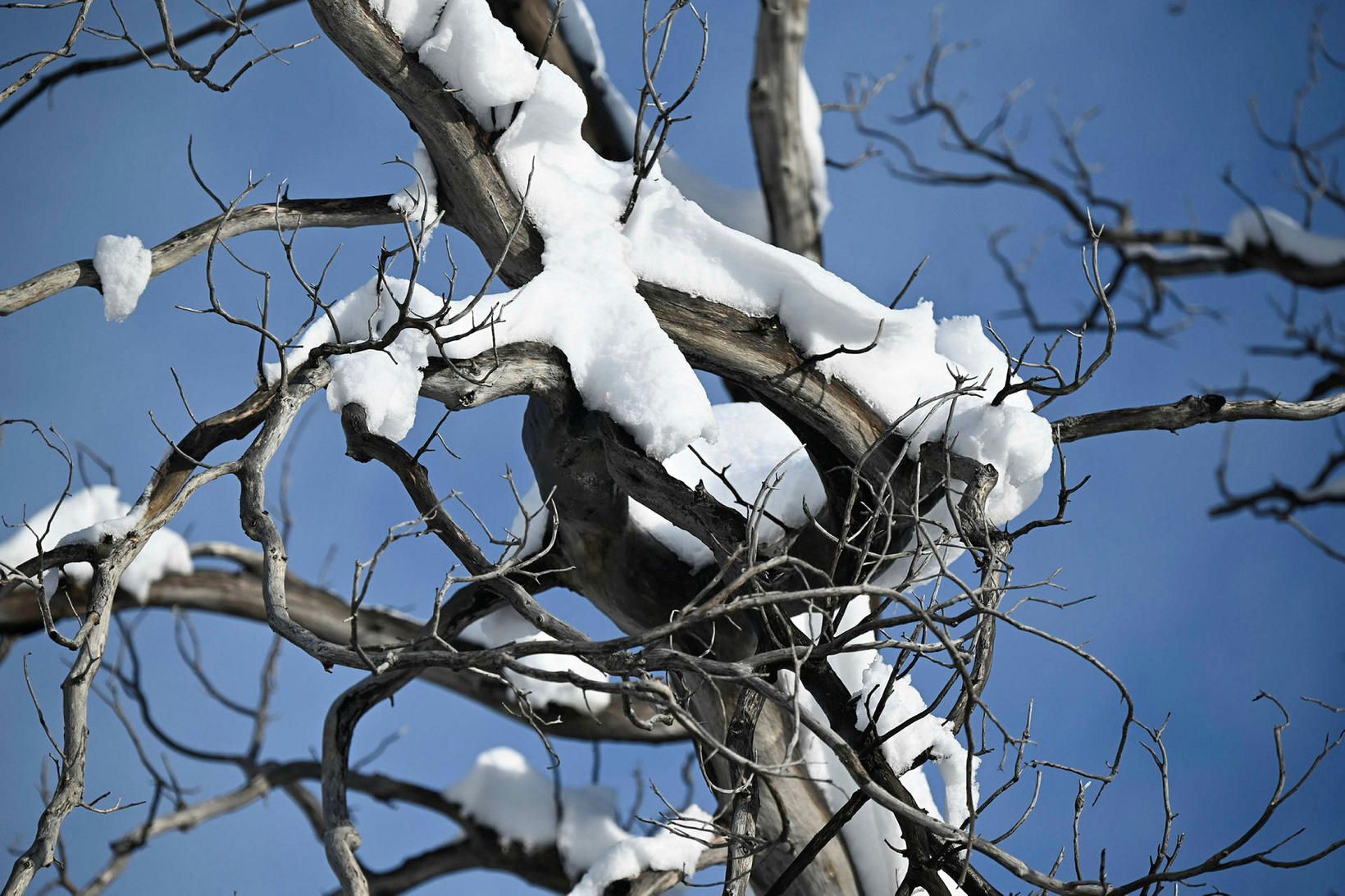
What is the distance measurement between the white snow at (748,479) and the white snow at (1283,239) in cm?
363

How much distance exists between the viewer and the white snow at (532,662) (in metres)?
3.49

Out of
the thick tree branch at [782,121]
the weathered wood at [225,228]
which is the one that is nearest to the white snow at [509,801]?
the weathered wood at [225,228]

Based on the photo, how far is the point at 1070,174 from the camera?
6609 millimetres

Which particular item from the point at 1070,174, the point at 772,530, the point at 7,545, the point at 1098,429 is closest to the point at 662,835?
the point at 772,530

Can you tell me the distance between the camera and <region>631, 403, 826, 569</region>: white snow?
9.66 feet

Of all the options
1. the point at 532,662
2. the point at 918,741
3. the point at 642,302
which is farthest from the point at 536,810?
the point at 642,302

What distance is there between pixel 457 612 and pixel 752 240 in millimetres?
1446

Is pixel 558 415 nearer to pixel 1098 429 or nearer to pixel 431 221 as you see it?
pixel 431 221

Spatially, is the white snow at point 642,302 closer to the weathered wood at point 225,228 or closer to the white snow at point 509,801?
the weathered wood at point 225,228

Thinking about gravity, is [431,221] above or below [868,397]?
above

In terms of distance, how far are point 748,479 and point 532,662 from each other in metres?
1.47

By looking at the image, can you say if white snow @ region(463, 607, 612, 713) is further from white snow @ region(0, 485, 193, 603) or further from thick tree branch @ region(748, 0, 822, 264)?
thick tree branch @ region(748, 0, 822, 264)

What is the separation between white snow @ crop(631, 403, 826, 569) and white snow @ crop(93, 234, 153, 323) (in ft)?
4.12

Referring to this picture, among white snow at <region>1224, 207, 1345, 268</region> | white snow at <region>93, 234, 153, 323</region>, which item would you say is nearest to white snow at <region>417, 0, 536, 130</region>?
white snow at <region>93, 234, 153, 323</region>
